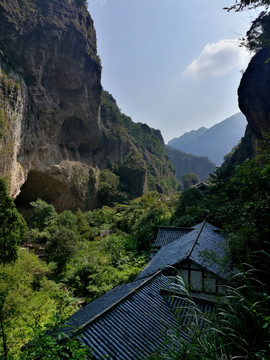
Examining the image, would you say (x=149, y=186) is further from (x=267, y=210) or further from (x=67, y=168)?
(x=267, y=210)

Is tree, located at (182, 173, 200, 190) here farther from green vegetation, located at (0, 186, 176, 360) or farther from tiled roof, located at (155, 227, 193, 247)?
tiled roof, located at (155, 227, 193, 247)

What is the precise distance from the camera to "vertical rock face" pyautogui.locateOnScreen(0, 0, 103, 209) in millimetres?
19547

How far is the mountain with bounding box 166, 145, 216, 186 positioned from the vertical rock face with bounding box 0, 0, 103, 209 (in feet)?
307

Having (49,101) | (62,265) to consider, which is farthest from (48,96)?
(62,265)

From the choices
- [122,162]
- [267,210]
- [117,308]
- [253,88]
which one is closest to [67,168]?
[122,162]

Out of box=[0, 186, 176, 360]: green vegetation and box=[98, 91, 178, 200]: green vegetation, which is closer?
box=[0, 186, 176, 360]: green vegetation

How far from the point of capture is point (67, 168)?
29266 millimetres

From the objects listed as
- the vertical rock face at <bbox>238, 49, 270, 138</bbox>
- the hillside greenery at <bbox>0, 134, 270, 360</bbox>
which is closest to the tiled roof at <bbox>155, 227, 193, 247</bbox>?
the hillside greenery at <bbox>0, 134, 270, 360</bbox>

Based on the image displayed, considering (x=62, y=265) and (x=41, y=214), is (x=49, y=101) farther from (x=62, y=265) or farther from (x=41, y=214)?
(x=62, y=265)

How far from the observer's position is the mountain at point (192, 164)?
390 ft

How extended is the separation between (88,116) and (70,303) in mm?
27962

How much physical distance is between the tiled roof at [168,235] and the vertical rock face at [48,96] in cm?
1385

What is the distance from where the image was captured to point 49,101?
25.6 meters

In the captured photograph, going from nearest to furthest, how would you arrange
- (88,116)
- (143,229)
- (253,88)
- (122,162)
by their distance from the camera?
(253,88) → (143,229) → (88,116) → (122,162)
